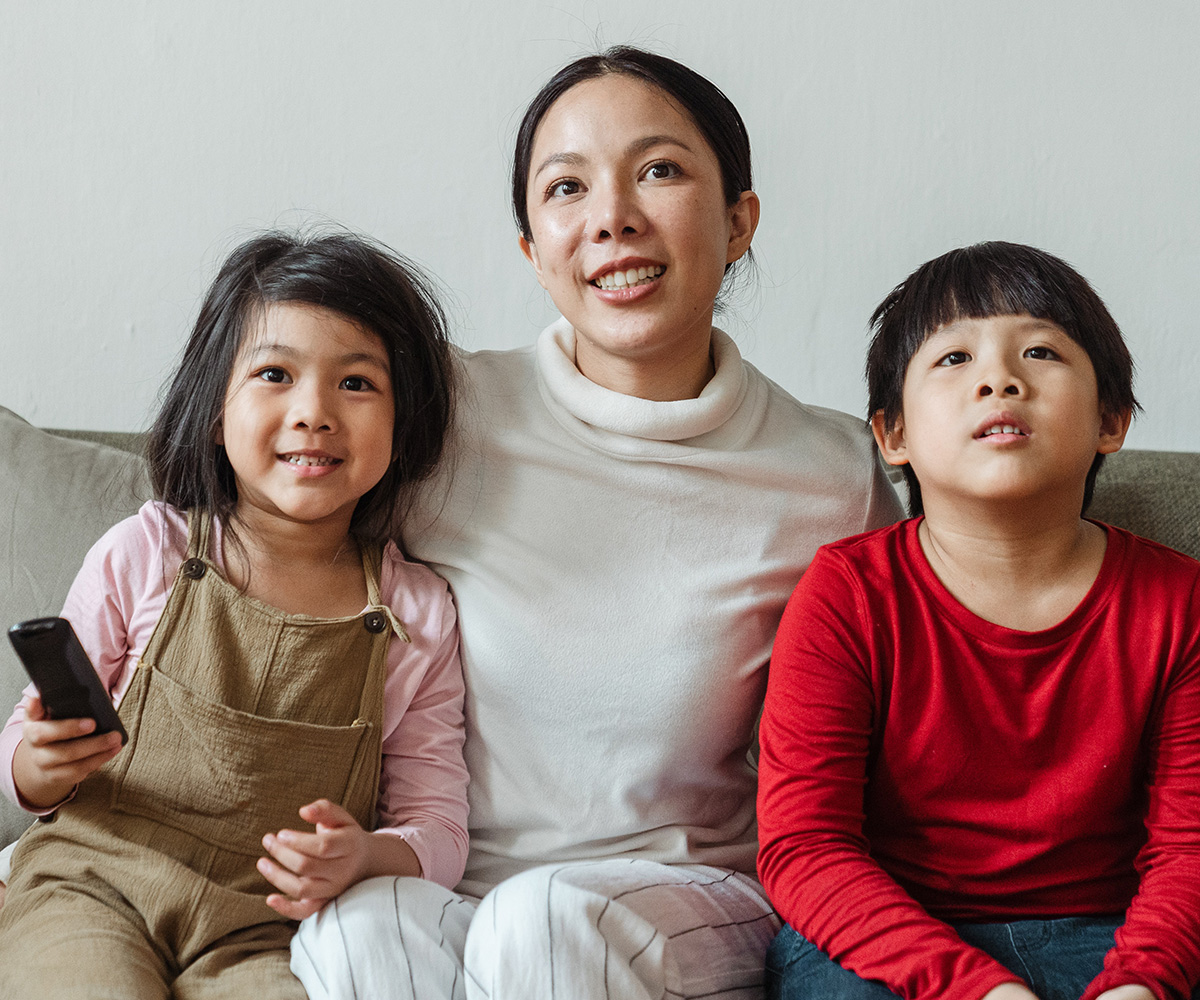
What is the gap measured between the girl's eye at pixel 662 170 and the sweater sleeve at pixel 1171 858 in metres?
0.64

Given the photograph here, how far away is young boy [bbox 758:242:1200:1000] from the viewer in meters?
0.99

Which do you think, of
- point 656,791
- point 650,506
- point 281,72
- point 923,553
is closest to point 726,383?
point 650,506

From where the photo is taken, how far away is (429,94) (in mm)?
1582

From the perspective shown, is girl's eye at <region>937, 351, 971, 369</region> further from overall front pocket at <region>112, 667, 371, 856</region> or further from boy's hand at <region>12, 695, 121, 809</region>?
boy's hand at <region>12, 695, 121, 809</region>

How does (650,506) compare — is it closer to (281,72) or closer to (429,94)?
(429,94)

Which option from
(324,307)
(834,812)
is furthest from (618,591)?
(324,307)

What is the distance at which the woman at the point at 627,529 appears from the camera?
3.76 feet

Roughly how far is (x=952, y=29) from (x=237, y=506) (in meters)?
1.15

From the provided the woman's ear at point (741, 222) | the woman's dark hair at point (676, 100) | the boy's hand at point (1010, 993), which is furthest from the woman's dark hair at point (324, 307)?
the boy's hand at point (1010, 993)

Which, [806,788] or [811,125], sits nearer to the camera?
[806,788]

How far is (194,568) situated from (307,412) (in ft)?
0.64

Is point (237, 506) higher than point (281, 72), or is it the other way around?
point (281, 72)

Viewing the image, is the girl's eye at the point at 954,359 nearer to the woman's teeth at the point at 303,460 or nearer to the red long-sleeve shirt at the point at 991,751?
the red long-sleeve shirt at the point at 991,751

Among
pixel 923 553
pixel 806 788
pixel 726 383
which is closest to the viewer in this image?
pixel 806 788
